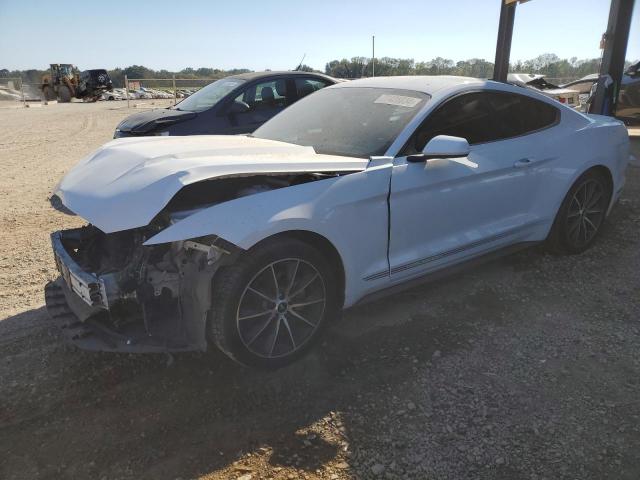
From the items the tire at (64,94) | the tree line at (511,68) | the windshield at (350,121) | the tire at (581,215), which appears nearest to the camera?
the windshield at (350,121)

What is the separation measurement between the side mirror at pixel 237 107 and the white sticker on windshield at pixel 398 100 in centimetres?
406

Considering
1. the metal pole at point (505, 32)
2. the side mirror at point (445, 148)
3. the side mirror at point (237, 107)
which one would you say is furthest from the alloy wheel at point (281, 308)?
the metal pole at point (505, 32)

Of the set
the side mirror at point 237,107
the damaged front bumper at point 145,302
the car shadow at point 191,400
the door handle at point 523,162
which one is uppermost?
the side mirror at point 237,107

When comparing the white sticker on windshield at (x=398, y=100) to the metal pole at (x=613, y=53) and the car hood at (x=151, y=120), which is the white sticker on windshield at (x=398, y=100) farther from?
the metal pole at (x=613, y=53)

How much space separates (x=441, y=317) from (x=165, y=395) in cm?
192

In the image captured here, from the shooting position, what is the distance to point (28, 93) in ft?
119

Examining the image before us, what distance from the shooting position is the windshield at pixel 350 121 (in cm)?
338

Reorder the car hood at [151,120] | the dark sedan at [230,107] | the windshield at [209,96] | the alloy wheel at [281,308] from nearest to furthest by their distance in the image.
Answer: the alloy wheel at [281,308] < the car hood at [151,120] < the dark sedan at [230,107] < the windshield at [209,96]

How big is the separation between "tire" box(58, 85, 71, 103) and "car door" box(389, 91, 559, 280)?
117 feet

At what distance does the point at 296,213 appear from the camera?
275 centimetres

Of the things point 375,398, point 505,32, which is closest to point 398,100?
point 375,398

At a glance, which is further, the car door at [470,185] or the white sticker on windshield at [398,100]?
the white sticker on windshield at [398,100]

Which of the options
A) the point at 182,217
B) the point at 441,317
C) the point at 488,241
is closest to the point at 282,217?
the point at 182,217

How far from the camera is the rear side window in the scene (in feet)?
11.4
